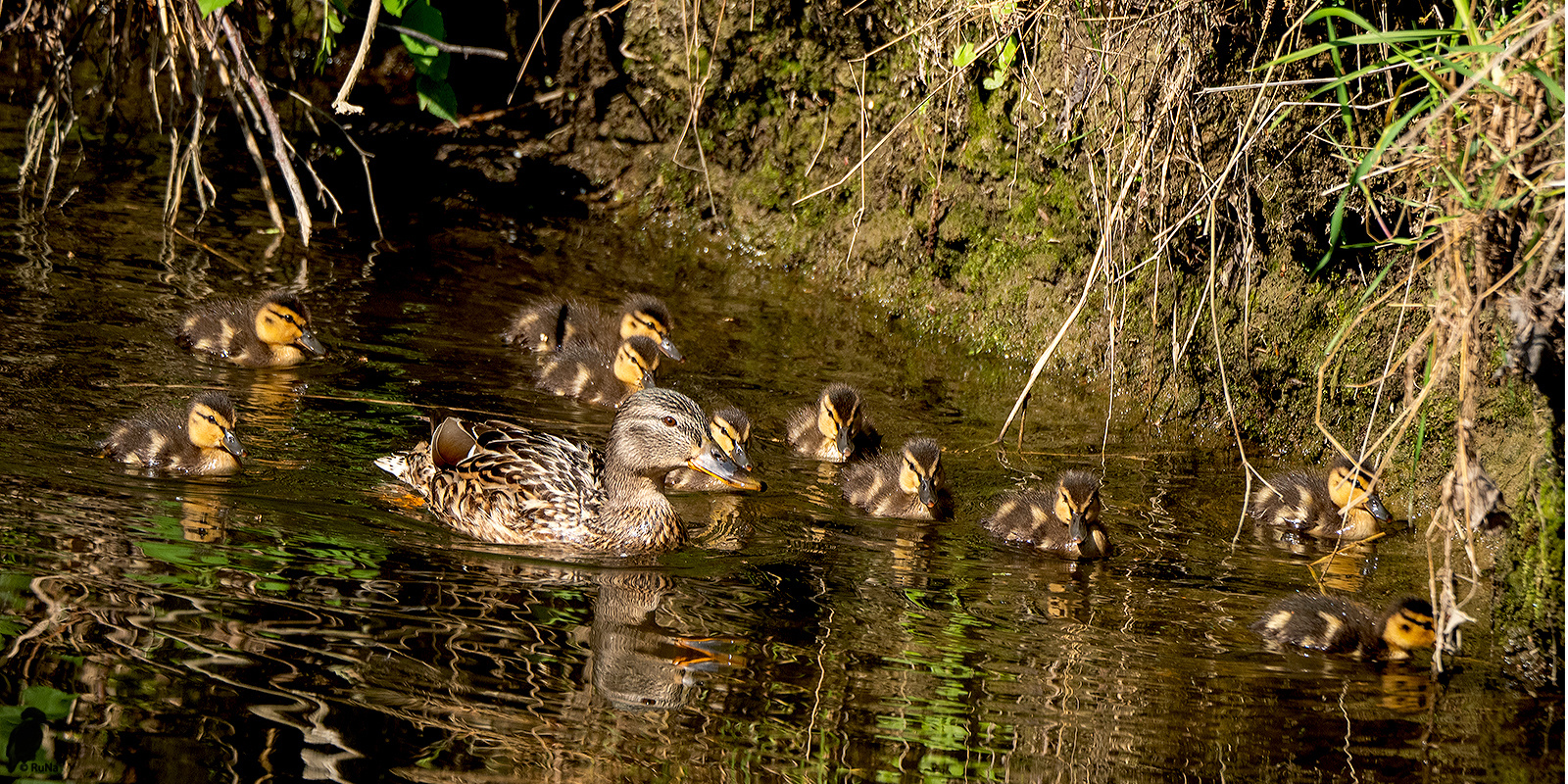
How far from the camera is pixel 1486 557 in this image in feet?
15.3

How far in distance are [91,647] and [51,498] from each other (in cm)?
110

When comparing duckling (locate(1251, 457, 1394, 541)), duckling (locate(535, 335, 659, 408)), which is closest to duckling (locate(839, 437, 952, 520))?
duckling (locate(1251, 457, 1394, 541))

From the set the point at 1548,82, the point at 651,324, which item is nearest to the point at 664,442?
the point at 651,324

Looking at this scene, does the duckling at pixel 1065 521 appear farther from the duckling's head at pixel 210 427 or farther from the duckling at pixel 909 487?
the duckling's head at pixel 210 427

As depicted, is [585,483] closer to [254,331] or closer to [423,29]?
[423,29]

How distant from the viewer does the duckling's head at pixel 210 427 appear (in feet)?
15.1

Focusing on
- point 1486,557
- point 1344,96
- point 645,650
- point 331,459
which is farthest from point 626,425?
point 1486,557

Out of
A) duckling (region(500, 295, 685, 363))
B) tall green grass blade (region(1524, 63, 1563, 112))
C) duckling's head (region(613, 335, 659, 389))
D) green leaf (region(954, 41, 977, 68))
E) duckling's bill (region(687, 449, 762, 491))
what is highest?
green leaf (region(954, 41, 977, 68))

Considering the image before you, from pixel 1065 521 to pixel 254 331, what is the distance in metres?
3.05

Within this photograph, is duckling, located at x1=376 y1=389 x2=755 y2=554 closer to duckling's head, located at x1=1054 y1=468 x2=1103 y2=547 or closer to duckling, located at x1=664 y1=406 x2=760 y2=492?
duckling, located at x1=664 y1=406 x2=760 y2=492

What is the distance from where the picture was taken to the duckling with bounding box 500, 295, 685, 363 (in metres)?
6.18

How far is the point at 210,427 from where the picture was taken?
4.61 meters

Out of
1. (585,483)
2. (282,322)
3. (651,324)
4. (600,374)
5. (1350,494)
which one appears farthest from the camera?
(651,324)

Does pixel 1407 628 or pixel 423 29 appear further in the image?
pixel 423 29
